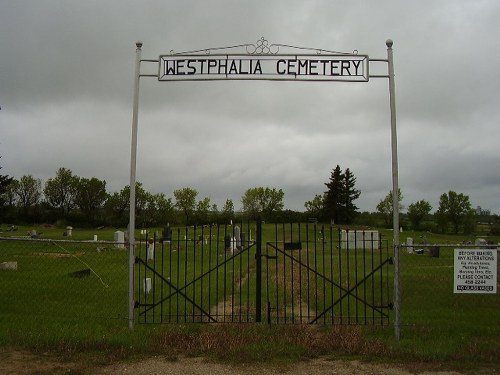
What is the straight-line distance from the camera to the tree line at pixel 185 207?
72875 millimetres

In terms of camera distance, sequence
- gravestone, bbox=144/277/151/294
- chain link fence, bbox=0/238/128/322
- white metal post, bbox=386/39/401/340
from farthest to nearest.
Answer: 1. gravestone, bbox=144/277/151/294
2. chain link fence, bbox=0/238/128/322
3. white metal post, bbox=386/39/401/340

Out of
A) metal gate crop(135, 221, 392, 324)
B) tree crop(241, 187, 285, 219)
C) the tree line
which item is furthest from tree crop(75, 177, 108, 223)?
metal gate crop(135, 221, 392, 324)

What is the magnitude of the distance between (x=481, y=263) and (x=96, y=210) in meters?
83.6

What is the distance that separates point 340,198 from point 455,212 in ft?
58.8

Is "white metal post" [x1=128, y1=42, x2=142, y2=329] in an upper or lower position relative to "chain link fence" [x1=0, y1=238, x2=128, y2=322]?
upper

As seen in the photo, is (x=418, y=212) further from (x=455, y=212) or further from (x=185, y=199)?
(x=185, y=199)

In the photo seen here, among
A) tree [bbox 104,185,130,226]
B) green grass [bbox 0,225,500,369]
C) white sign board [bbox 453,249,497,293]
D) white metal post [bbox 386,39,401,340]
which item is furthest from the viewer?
tree [bbox 104,185,130,226]

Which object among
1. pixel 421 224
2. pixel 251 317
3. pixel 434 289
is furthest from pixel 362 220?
pixel 251 317

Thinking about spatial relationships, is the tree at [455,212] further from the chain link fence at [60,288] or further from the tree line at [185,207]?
the chain link fence at [60,288]

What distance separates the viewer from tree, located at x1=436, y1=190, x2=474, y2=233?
70.4 m

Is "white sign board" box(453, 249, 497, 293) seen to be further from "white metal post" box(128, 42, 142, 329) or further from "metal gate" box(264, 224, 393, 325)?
"white metal post" box(128, 42, 142, 329)

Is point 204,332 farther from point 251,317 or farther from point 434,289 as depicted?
point 434,289

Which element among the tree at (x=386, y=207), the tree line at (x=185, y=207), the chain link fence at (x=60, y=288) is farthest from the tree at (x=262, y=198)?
the chain link fence at (x=60, y=288)

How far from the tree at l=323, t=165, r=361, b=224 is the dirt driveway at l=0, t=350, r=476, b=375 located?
68965 mm
